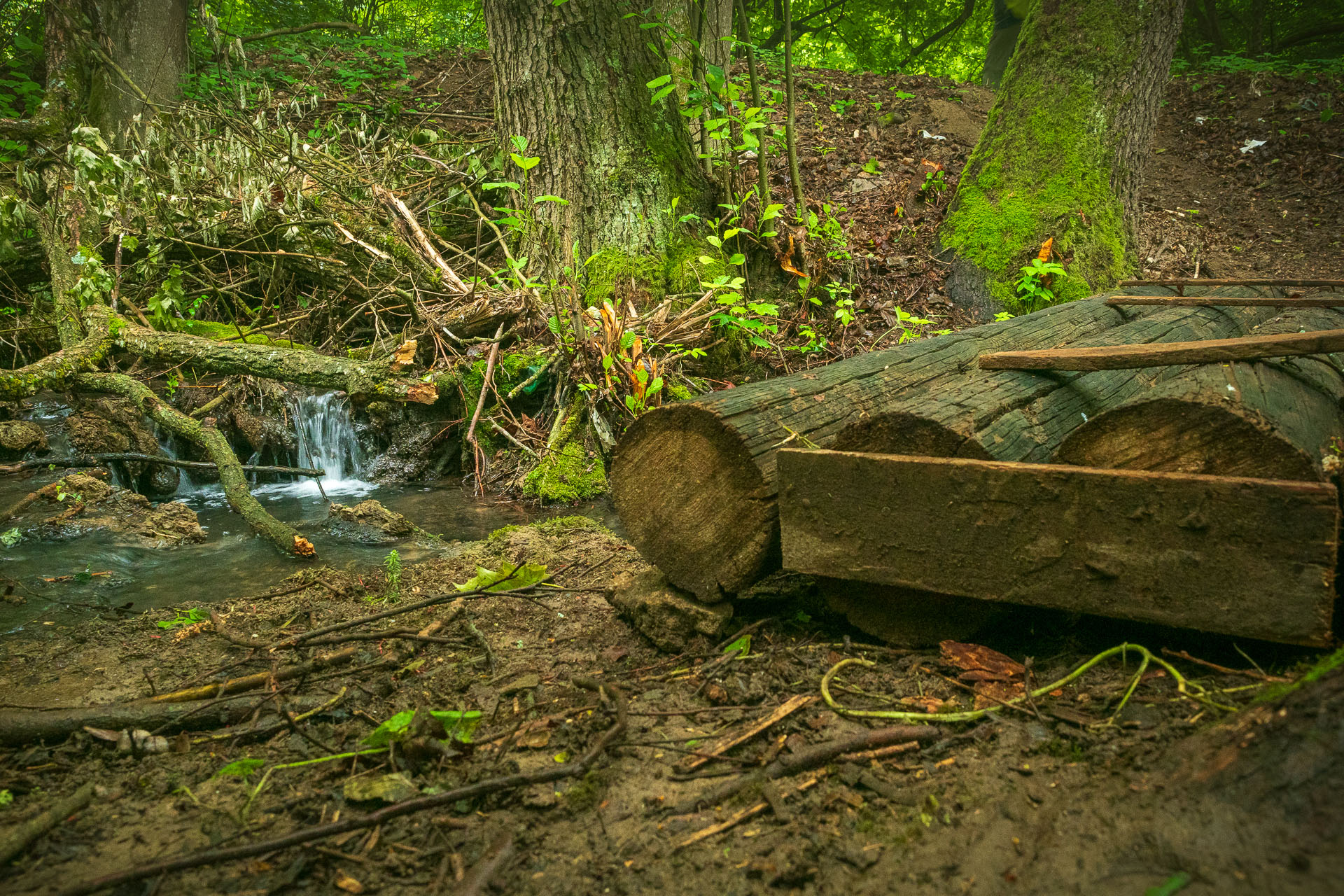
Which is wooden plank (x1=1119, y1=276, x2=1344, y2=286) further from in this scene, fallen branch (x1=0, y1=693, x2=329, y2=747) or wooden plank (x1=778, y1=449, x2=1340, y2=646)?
fallen branch (x1=0, y1=693, x2=329, y2=747)

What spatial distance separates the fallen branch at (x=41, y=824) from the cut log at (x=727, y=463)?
1740mm

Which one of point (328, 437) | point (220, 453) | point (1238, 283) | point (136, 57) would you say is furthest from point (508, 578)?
point (136, 57)

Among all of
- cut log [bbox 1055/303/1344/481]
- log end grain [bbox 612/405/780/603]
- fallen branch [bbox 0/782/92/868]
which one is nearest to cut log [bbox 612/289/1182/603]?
log end grain [bbox 612/405/780/603]

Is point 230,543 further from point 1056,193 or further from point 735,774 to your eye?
point 1056,193

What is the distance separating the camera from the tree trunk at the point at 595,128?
6.23m

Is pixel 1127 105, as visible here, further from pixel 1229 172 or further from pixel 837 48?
pixel 837 48

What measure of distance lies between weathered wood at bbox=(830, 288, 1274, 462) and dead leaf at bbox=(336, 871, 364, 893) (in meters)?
1.76

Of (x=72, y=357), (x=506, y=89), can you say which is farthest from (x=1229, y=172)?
(x=72, y=357)

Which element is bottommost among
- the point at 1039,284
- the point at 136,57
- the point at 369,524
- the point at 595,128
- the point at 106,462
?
the point at 369,524

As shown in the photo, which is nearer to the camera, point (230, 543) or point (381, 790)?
point (381, 790)

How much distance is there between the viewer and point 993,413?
98.1 inches

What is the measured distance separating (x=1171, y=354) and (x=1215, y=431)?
0.38 metres

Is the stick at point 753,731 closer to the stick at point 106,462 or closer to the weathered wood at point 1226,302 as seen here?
the weathered wood at point 1226,302

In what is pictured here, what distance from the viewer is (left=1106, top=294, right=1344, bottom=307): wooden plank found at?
3041 mm
